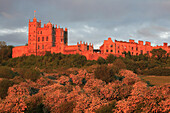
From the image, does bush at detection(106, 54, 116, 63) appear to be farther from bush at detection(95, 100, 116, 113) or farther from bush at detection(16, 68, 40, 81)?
bush at detection(95, 100, 116, 113)

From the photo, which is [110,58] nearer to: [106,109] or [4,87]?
[4,87]

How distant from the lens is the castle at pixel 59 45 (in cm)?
9981

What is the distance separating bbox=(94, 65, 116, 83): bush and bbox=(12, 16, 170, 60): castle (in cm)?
2559

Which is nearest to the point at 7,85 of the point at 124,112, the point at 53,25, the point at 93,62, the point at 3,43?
the point at 124,112

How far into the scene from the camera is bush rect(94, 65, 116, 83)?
68262 mm

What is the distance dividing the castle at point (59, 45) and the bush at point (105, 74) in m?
25.6

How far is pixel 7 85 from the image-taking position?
57.8 meters

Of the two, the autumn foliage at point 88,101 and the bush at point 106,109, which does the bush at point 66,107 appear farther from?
the bush at point 106,109

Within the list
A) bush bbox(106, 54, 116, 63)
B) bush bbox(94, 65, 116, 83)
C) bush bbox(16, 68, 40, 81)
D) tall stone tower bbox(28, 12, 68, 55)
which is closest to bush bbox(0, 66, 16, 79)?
bush bbox(16, 68, 40, 81)

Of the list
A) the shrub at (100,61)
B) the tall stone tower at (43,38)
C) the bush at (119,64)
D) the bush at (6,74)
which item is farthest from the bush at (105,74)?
the tall stone tower at (43,38)

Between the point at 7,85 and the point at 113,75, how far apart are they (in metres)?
23.0

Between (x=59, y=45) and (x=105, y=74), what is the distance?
35976mm

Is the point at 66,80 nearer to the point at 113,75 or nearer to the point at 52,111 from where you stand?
the point at 113,75

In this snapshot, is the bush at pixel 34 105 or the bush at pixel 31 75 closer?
the bush at pixel 34 105
